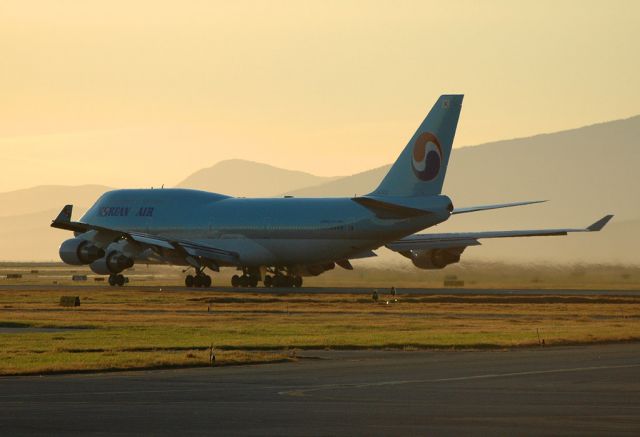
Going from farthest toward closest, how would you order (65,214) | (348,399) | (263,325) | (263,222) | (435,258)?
1. (435,258)
2. (65,214)
3. (263,222)
4. (263,325)
5. (348,399)

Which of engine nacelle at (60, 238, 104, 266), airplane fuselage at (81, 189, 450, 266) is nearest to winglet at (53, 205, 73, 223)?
engine nacelle at (60, 238, 104, 266)

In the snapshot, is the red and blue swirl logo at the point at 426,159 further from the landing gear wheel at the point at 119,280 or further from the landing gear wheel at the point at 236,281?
the landing gear wheel at the point at 119,280

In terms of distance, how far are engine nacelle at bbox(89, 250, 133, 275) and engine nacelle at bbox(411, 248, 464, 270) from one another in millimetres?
19888

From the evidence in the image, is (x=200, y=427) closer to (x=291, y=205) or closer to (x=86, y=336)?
(x=86, y=336)

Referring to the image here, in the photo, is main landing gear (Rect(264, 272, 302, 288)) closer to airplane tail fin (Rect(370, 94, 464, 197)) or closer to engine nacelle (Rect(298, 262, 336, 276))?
engine nacelle (Rect(298, 262, 336, 276))

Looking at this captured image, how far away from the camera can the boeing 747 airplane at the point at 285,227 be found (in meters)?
87.6

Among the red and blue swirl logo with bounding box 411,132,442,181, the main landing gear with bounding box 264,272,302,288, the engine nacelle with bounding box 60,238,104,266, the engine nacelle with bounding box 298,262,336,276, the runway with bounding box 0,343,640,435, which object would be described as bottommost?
the runway with bounding box 0,343,640,435

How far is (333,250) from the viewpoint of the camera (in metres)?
92.2

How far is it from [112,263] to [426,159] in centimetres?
2398

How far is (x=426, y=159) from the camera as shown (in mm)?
87812

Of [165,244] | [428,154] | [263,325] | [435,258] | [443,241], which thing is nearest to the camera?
[263,325]

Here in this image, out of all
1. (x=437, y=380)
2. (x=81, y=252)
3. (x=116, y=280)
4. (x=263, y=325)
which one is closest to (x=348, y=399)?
(x=437, y=380)

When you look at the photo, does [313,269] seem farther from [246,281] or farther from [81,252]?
[81,252]

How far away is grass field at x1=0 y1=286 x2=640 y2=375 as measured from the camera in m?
40.6
